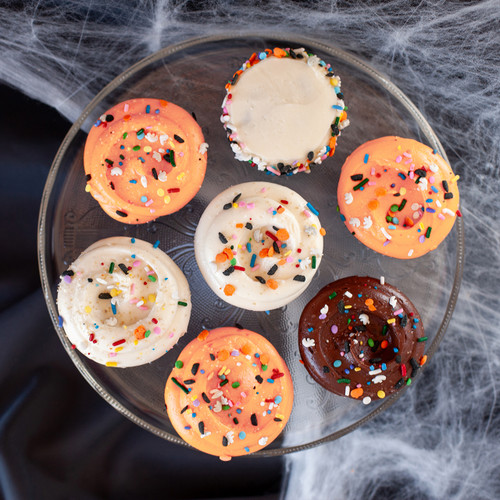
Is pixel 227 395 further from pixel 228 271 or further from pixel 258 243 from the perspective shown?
pixel 258 243

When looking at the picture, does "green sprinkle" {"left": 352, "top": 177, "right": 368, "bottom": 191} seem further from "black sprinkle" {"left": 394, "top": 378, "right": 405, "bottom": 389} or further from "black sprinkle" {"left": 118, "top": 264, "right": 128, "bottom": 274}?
"black sprinkle" {"left": 118, "top": 264, "right": 128, "bottom": 274}

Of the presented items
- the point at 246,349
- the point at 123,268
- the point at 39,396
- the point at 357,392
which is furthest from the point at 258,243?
the point at 39,396

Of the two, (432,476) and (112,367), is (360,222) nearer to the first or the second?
(112,367)

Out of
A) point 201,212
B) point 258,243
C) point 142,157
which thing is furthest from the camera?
point 201,212

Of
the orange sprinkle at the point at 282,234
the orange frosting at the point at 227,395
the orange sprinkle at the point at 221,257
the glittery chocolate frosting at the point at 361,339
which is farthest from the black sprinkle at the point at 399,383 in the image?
the orange sprinkle at the point at 221,257

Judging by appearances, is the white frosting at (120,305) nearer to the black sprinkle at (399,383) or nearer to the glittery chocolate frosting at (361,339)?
the glittery chocolate frosting at (361,339)

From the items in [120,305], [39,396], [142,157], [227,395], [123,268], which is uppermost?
[142,157]

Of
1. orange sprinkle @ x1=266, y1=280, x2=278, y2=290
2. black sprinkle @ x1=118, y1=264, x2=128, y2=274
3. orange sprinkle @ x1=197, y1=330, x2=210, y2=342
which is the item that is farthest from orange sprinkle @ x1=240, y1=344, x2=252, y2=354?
black sprinkle @ x1=118, y1=264, x2=128, y2=274

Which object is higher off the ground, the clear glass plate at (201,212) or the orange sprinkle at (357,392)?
the clear glass plate at (201,212)
